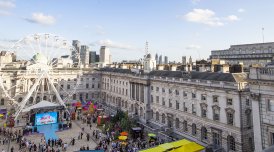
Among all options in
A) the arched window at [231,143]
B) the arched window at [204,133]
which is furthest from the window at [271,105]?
the arched window at [204,133]

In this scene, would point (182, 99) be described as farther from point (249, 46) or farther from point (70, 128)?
point (249, 46)

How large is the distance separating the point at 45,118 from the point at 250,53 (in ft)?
322

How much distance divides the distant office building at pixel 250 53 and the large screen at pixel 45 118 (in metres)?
73.8

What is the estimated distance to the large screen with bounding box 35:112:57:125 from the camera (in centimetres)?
4647

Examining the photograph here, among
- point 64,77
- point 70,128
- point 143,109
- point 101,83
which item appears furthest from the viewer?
point 101,83

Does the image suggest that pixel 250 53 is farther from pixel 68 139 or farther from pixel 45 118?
pixel 45 118

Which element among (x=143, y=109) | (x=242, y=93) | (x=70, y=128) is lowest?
(x=70, y=128)

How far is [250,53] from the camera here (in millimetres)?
93250

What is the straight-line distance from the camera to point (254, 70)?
2291 centimetres

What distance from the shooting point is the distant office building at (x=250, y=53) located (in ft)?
280

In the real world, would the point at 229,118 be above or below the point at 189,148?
above

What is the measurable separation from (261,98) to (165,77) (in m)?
24.0

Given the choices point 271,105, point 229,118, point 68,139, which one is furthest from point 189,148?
point 68,139

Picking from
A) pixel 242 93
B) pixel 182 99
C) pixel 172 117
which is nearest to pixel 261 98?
pixel 242 93
